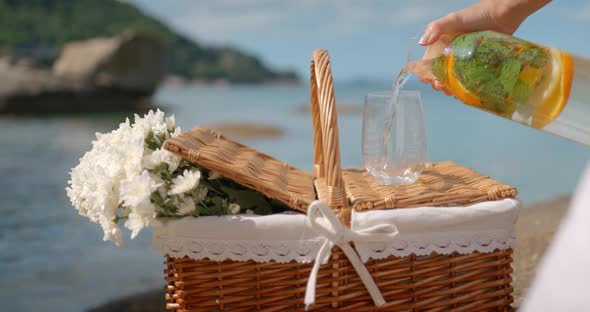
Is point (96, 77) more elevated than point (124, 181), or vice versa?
point (96, 77)

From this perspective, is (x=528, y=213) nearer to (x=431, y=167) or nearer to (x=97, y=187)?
(x=431, y=167)

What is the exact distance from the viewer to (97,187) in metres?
1.12

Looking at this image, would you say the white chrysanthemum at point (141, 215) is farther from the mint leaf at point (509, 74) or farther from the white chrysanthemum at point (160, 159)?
the mint leaf at point (509, 74)

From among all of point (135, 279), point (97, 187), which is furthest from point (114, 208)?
point (135, 279)

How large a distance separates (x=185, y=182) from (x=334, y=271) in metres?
0.30

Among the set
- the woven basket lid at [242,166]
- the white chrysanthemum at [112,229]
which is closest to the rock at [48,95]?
the woven basket lid at [242,166]

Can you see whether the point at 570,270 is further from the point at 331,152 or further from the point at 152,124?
the point at 152,124

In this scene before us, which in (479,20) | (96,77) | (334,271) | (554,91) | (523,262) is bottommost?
(523,262)

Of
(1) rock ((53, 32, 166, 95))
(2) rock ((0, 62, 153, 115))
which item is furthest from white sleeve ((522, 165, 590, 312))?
(1) rock ((53, 32, 166, 95))

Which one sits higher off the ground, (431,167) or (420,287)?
(431,167)

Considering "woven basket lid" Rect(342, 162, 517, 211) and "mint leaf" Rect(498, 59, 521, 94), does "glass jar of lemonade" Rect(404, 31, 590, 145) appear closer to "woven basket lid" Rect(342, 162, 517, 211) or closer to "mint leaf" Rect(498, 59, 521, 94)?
"mint leaf" Rect(498, 59, 521, 94)

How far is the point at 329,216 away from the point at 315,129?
448 mm

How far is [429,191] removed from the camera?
1.20 meters

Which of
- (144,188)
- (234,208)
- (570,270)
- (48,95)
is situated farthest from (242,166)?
(48,95)
